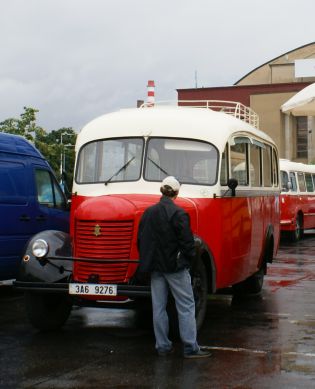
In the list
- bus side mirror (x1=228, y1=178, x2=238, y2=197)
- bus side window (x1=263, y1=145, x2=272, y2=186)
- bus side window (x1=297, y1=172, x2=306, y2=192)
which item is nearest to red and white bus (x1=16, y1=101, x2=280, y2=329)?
bus side mirror (x1=228, y1=178, x2=238, y2=197)

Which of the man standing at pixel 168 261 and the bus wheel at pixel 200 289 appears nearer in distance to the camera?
the man standing at pixel 168 261

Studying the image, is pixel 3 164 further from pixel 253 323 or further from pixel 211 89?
pixel 211 89

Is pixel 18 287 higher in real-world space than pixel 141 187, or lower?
lower

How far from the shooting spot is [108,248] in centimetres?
834

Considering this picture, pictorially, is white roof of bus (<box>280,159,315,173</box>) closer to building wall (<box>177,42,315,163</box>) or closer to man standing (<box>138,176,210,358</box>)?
man standing (<box>138,176,210,358</box>)

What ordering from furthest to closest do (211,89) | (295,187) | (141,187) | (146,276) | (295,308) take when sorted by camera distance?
(211,89) < (295,187) < (295,308) < (141,187) < (146,276)

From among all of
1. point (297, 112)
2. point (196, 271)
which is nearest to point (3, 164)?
point (196, 271)

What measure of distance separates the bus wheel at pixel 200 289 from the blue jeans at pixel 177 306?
859 mm

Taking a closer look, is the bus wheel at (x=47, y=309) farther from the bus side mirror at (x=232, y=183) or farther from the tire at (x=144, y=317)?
the bus side mirror at (x=232, y=183)

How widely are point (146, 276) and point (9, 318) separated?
271 centimetres

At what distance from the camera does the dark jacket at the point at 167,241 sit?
743 centimetres

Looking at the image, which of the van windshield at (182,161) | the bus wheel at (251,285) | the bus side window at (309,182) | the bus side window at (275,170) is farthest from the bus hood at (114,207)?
the bus side window at (309,182)

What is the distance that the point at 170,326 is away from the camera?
821 centimetres

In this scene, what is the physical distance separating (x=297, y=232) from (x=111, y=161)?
16.4 metres
